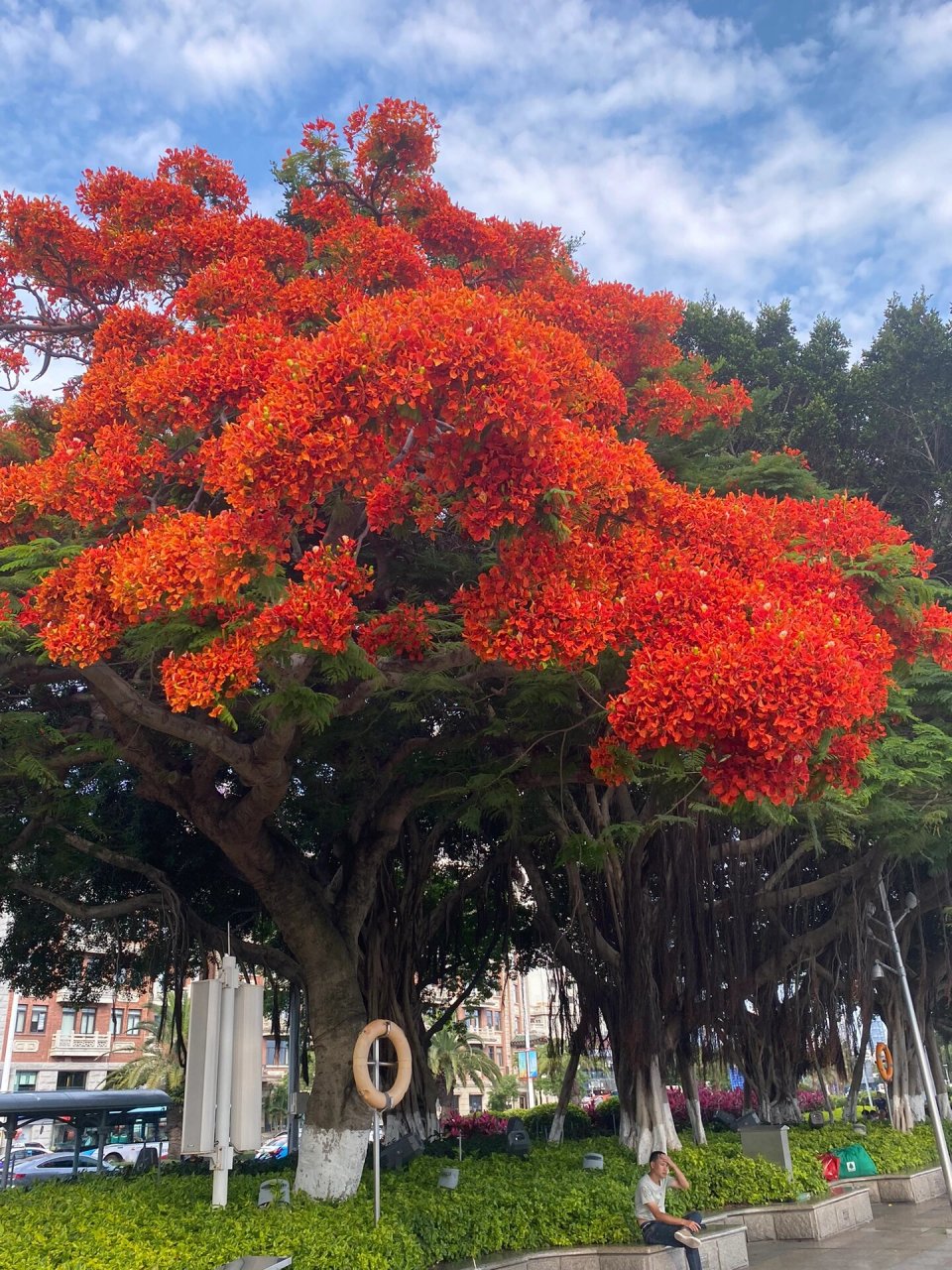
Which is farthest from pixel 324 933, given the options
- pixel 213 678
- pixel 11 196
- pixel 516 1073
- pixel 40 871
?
pixel 516 1073

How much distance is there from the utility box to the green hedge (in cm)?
20

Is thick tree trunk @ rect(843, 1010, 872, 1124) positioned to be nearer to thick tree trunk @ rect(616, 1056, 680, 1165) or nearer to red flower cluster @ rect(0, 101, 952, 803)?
thick tree trunk @ rect(616, 1056, 680, 1165)

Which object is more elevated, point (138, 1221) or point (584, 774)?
point (584, 774)

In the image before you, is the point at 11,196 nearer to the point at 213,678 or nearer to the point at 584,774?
the point at 213,678

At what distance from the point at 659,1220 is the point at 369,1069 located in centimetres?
252

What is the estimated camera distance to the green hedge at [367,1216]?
19.6 ft

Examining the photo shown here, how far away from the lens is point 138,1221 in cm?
669

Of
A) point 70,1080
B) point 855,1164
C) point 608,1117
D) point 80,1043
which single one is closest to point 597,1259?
point 855,1164

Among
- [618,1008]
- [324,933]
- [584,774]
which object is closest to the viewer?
[584,774]

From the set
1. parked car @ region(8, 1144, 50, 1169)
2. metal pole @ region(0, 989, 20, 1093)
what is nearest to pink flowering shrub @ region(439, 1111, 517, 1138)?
parked car @ region(8, 1144, 50, 1169)

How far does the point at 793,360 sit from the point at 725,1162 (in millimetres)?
11153

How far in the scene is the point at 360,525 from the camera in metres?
7.33

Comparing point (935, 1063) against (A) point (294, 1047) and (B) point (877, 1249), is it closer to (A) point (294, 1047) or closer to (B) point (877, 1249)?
(B) point (877, 1249)

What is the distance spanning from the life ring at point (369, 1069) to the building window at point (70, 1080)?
38.4m
